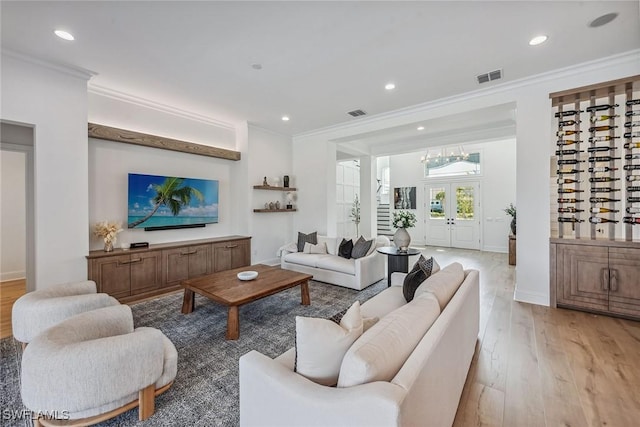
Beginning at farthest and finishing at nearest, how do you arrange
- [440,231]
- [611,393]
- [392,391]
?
[440,231] → [611,393] → [392,391]

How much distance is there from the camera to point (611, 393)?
6.19 feet

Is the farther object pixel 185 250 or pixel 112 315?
pixel 185 250

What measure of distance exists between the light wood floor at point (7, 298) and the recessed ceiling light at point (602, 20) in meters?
6.60

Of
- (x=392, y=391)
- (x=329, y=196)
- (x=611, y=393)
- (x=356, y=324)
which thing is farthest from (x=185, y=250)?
(x=611, y=393)

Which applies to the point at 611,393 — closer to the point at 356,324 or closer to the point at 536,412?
the point at 536,412

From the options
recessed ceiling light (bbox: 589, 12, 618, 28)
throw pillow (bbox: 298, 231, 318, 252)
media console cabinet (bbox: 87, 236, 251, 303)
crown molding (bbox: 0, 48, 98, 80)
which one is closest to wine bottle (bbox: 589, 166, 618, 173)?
recessed ceiling light (bbox: 589, 12, 618, 28)

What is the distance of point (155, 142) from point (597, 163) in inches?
251

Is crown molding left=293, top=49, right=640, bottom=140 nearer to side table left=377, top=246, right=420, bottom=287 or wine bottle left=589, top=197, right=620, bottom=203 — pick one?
wine bottle left=589, top=197, right=620, bottom=203

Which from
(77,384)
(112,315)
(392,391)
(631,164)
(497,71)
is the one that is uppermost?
(497,71)

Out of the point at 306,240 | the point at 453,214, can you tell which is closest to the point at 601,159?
the point at 306,240

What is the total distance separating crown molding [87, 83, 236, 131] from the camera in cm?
382

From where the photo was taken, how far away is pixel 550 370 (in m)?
2.15

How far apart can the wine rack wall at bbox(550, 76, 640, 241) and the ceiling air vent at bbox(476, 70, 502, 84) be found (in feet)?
2.44

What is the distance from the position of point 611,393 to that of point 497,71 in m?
3.45
